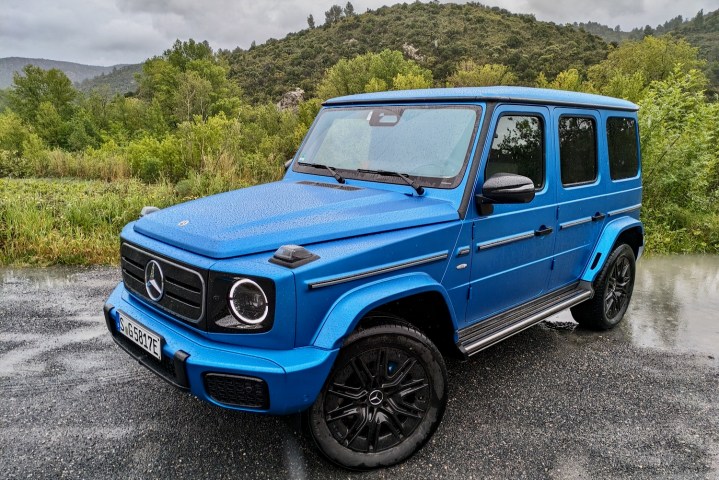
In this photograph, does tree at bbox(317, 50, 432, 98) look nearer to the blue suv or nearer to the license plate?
the blue suv

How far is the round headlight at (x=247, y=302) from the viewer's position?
86.5 inches

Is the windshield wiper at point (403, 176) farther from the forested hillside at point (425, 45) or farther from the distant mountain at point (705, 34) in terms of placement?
the distant mountain at point (705, 34)

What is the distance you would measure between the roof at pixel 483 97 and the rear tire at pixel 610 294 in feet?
4.51

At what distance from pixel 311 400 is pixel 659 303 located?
15.8 feet

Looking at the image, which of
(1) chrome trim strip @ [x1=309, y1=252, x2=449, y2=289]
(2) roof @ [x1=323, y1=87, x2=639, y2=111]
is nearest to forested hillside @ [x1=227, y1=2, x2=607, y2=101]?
(2) roof @ [x1=323, y1=87, x2=639, y2=111]

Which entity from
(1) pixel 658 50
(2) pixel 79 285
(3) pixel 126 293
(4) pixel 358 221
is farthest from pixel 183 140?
(1) pixel 658 50

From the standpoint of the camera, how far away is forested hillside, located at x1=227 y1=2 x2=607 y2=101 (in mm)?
66875

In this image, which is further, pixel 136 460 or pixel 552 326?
pixel 552 326

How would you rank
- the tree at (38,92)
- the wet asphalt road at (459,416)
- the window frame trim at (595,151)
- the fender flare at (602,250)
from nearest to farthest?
1. the wet asphalt road at (459,416)
2. the window frame trim at (595,151)
3. the fender flare at (602,250)
4. the tree at (38,92)

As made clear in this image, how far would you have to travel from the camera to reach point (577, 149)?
3.85m

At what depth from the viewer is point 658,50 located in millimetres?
49562

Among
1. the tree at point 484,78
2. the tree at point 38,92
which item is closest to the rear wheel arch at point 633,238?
the tree at point 484,78

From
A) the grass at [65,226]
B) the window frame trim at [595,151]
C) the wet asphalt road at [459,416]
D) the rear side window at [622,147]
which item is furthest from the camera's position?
the grass at [65,226]

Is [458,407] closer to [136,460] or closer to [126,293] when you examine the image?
[136,460]
